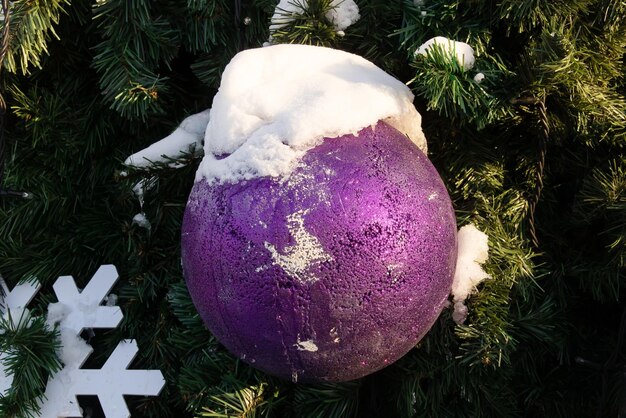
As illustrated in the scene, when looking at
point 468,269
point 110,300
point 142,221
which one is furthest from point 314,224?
point 110,300

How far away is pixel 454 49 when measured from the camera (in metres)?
0.77

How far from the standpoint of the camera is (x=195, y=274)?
71 cm

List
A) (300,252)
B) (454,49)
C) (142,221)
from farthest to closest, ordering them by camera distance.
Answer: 1. (142,221)
2. (454,49)
3. (300,252)

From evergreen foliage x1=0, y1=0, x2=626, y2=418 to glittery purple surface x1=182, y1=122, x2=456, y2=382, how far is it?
0.52 ft

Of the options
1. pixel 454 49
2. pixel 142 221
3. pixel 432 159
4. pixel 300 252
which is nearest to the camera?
pixel 300 252

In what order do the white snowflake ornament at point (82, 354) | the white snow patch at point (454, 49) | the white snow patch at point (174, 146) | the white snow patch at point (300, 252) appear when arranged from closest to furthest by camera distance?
1. the white snow patch at point (300, 252)
2. the white snow patch at point (454, 49)
3. the white snow patch at point (174, 146)
4. the white snowflake ornament at point (82, 354)

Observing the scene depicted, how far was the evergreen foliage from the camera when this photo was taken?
0.83 m

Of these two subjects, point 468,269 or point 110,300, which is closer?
point 468,269

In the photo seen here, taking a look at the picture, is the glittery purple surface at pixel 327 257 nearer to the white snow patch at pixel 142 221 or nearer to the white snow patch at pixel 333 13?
the white snow patch at pixel 333 13

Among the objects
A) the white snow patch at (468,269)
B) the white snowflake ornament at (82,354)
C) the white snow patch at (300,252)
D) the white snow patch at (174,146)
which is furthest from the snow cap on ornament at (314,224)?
the white snowflake ornament at (82,354)

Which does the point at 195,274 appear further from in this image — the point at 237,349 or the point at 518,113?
the point at 518,113

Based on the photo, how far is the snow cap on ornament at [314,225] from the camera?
0.64 metres

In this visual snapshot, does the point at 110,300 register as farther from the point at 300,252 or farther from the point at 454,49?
the point at 454,49

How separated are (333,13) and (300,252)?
1.26ft
